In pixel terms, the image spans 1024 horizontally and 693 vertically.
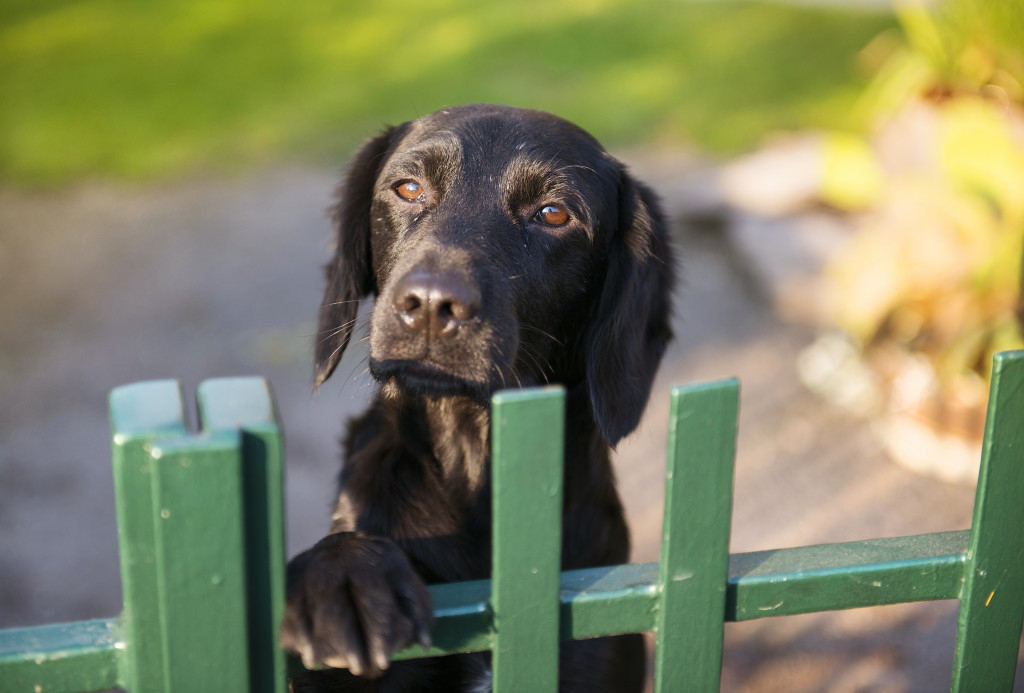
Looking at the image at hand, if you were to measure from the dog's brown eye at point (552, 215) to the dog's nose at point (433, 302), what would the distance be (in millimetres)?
499

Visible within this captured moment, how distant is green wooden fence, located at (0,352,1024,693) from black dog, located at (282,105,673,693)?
0.55 metres

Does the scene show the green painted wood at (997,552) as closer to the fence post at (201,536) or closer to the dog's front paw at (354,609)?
the dog's front paw at (354,609)

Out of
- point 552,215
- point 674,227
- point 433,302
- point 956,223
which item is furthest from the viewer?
point 674,227

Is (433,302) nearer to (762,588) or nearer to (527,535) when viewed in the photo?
(527,535)

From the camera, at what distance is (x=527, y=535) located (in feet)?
4.93

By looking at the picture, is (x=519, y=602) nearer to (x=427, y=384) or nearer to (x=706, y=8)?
(x=427, y=384)

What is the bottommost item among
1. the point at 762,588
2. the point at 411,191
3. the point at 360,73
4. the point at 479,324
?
the point at 762,588

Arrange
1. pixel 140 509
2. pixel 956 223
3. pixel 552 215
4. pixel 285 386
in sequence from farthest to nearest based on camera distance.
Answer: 1. pixel 285 386
2. pixel 956 223
3. pixel 552 215
4. pixel 140 509

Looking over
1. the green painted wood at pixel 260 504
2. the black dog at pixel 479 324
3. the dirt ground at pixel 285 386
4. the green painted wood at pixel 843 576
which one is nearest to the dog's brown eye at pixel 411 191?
the black dog at pixel 479 324

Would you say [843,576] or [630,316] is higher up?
[630,316]

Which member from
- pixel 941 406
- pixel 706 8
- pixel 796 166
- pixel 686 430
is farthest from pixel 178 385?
pixel 706 8

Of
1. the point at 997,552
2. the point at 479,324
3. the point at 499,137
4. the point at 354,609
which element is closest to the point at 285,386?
the point at 499,137

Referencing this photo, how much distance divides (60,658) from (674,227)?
20.9 ft

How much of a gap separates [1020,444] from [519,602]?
0.95 m
